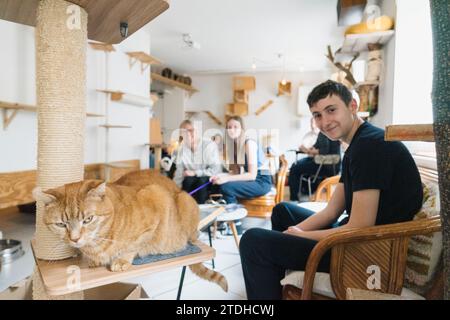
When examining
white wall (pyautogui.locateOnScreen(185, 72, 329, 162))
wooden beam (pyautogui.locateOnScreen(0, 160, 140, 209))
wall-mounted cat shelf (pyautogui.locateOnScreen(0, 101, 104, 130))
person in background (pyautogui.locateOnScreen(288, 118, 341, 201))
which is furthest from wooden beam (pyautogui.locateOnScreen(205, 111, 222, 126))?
wall-mounted cat shelf (pyautogui.locateOnScreen(0, 101, 104, 130))

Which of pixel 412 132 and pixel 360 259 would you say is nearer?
pixel 412 132

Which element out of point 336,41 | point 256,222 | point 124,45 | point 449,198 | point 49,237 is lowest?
point 256,222

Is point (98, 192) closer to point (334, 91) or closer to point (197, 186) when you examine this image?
point (334, 91)

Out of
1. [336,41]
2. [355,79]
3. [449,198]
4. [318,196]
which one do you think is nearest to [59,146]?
[449,198]

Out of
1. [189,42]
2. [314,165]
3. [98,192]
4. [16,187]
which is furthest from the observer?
[189,42]

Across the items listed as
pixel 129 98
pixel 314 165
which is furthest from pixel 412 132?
pixel 129 98

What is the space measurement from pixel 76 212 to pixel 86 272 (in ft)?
0.59

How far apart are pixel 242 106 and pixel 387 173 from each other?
537 cm

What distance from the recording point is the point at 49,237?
84 centimetres

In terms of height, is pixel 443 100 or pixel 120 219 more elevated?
pixel 443 100

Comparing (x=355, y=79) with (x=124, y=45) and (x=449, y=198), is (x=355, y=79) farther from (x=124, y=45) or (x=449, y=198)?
(x=124, y=45)

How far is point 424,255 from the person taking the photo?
2.95 ft

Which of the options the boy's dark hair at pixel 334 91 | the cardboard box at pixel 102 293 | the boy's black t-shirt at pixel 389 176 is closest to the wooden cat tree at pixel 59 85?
the cardboard box at pixel 102 293
